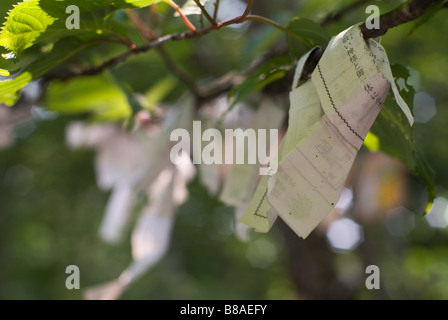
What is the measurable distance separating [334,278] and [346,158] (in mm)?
782

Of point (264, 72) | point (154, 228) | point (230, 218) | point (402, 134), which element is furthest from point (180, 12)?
point (230, 218)

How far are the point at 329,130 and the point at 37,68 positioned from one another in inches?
10.5

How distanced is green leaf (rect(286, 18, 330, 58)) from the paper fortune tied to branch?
6 cm

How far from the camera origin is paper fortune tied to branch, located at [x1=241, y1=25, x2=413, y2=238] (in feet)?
0.99

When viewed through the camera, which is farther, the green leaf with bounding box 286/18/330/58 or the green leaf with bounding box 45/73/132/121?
the green leaf with bounding box 45/73/132/121

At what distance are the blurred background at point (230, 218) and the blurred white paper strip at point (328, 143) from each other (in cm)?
16

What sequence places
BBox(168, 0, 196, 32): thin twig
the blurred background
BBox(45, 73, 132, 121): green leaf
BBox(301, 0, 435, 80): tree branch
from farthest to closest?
the blurred background, BBox(45, 73, 132, 121): green leaf, BBox(168, 0, 196, 32): thin twig, BBox(301, 0, 435, 80): tree branch

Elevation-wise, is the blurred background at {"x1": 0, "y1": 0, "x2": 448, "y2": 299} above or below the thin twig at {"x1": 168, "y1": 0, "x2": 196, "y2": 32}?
above

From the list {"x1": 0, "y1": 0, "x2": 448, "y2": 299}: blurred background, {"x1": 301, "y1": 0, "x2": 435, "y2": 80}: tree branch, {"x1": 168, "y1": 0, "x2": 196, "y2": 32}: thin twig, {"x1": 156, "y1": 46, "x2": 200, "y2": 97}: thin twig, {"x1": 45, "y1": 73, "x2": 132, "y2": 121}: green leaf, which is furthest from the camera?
{"x1": 0, "y1": 0, "x2": 448, "y2": 299}: blurred background

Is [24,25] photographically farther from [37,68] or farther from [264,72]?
[264,72]

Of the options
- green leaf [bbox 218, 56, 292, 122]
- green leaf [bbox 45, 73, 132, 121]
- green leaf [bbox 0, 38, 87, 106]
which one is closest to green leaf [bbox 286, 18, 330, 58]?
green leaf [bbox 218, 56, 292, 122]

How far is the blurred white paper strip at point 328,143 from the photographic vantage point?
1.00ft

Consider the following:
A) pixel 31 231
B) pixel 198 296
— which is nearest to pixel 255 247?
pixel 198 296

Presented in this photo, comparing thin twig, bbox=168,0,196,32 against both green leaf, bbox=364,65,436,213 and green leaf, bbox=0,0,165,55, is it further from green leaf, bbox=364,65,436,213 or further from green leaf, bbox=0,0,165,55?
green leaf, bbox=364,65,436,213
